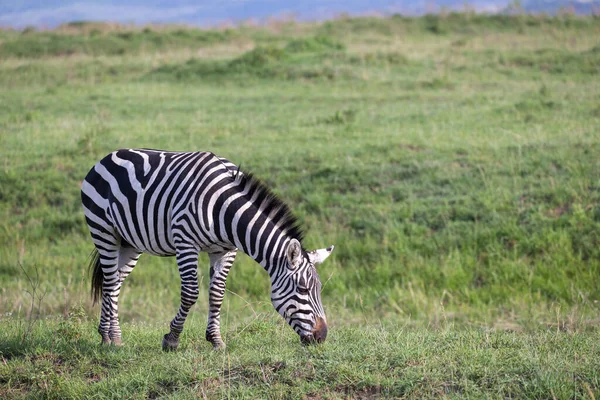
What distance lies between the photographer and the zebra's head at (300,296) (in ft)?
17.7

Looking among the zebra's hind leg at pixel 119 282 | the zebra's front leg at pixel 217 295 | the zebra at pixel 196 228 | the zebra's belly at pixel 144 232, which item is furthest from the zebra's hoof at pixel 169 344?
the zebra's belly at pixel 144 232

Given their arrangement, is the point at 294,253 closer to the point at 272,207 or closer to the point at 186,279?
the point at 272,207

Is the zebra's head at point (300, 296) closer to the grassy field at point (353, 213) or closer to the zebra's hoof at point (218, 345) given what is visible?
the grassy field at point (353, 213)

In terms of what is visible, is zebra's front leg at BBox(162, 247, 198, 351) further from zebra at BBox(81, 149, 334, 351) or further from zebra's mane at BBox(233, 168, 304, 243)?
zebra's mane at BBox(233, 168, 304, 243)

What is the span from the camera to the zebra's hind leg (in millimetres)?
6492

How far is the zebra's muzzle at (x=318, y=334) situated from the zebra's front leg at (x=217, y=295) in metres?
0.86

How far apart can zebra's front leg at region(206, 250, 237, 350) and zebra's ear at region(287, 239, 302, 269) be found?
0.74 meters

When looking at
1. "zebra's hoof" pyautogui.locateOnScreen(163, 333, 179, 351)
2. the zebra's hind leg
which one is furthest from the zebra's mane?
the zebra's hind leg

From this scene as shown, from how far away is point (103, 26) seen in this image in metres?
35.0

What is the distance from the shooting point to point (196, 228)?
5711 mm

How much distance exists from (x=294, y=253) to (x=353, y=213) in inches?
245

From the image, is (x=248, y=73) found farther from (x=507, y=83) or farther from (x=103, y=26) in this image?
(x=103, y=26)

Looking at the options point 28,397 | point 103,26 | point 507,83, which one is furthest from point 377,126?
point 103,26

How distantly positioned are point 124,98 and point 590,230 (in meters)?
12.7
